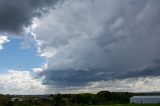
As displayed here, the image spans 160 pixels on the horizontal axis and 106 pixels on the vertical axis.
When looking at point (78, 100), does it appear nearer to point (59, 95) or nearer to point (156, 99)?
point (59, 95)

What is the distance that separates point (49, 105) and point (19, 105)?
Result: 9.84 metres

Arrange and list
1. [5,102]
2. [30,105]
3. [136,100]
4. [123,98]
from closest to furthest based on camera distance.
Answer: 1. [5,102]
2. [30,105]
3. [136,100]
4. [123,98]

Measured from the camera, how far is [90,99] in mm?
138375

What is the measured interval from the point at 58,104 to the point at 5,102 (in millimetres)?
18147

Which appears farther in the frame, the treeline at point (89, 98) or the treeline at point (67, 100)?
the treeline at point (89, 98)

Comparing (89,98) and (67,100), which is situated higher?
(89,98)

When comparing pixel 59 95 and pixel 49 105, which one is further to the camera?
pixel 59 95

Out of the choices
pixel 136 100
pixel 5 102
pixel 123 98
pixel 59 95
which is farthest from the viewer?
pixel 123 98

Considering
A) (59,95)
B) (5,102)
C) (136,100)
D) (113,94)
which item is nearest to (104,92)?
(113,94)

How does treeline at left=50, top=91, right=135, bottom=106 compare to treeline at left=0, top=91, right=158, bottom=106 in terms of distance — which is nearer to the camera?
treeline at left=0, top=91, right=158, bottom=106

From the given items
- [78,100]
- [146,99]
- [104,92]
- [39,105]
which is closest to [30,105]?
[39,105]

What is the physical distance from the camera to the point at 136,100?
524 ft

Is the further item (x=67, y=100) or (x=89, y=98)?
(x=89, y=98)

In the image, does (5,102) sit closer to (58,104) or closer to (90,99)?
(58,104)
